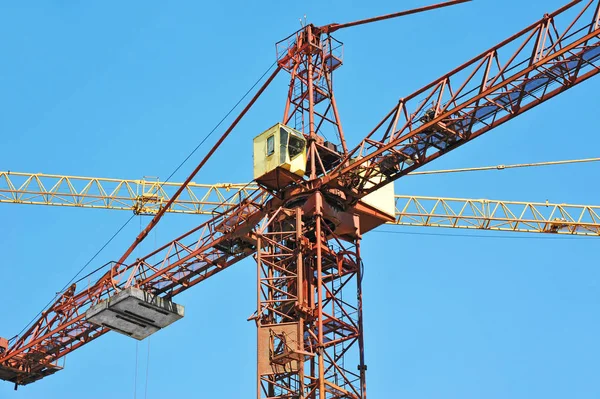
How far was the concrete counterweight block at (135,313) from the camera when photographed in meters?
59.2

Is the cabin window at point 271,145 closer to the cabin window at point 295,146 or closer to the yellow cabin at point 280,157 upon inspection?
the yellow cabin at point 280,157

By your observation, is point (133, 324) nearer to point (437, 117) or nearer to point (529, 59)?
point (437, 117)

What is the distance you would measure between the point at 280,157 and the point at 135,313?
12.2 meters

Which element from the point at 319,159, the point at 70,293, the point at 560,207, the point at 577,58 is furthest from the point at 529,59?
the point at 560,207

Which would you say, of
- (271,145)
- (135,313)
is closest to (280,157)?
(271,145)

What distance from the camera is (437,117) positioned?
5028cm

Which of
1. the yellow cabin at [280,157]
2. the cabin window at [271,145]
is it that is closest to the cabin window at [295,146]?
the yellow cabin at [280,157]

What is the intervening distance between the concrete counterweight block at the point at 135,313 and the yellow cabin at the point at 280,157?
9.62 metres

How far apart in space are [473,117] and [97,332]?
2610 cm

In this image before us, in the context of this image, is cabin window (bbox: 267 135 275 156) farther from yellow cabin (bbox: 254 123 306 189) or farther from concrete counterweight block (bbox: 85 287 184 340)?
concrete counterweight block (bbox: 85 287 184 340)

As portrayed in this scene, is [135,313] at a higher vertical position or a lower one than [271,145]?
lower

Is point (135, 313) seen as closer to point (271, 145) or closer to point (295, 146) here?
point (271, 145)

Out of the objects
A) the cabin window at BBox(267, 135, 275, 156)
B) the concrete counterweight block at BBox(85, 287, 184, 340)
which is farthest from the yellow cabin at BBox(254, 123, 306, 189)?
the concrete counterweight block at BBox(85, 287, 184, 340)

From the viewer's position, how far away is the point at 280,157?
53.3m
